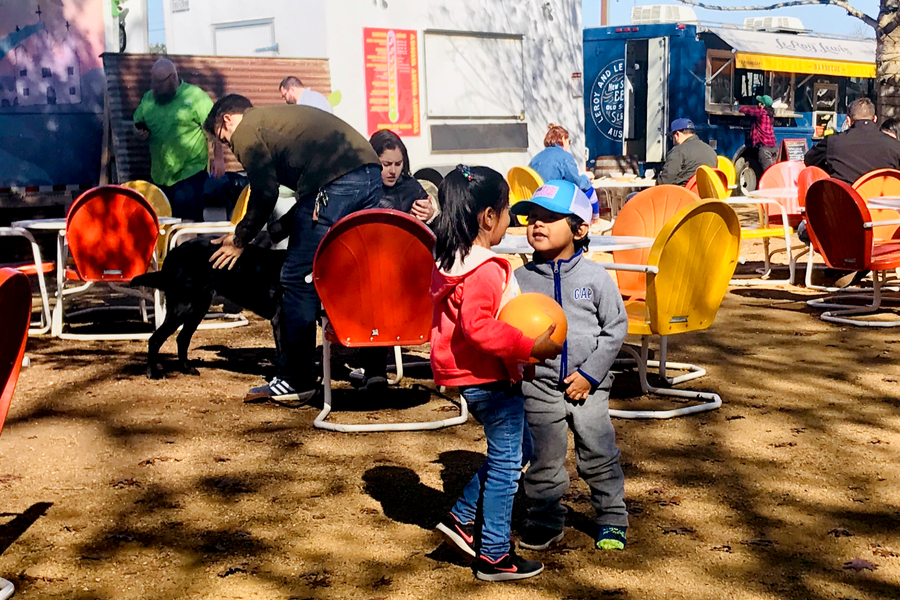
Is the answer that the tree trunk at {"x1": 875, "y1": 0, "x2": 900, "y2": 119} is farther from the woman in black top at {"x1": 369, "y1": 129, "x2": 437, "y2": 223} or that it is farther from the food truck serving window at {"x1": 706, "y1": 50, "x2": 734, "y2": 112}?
the woman in black top at {"x1": 369, "y1": 129, "x2": 437, "y2": 223}

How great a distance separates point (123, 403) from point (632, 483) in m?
2.92

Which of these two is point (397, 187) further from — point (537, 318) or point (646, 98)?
point (646, 98)

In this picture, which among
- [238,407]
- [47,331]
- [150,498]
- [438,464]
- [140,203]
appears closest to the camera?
[150,498]

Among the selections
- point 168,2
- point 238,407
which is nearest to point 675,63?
point 168,2

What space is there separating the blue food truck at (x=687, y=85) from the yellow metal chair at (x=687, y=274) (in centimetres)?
1267

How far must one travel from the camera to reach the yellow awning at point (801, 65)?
18.6m

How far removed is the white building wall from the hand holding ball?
409 inches

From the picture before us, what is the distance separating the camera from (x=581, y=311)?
3.68 meters

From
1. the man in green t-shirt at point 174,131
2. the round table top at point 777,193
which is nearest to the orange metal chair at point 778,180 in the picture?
the round table top at point 777,193

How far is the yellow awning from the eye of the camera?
1858cm

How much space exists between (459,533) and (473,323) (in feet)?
2.41

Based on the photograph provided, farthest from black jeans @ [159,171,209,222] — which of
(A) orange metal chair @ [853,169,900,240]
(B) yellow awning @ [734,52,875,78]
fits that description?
(B) yellow awning @ [734,52,875,78]

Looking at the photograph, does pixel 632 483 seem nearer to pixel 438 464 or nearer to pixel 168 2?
pixel 438 464

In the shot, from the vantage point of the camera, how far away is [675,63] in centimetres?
1795
